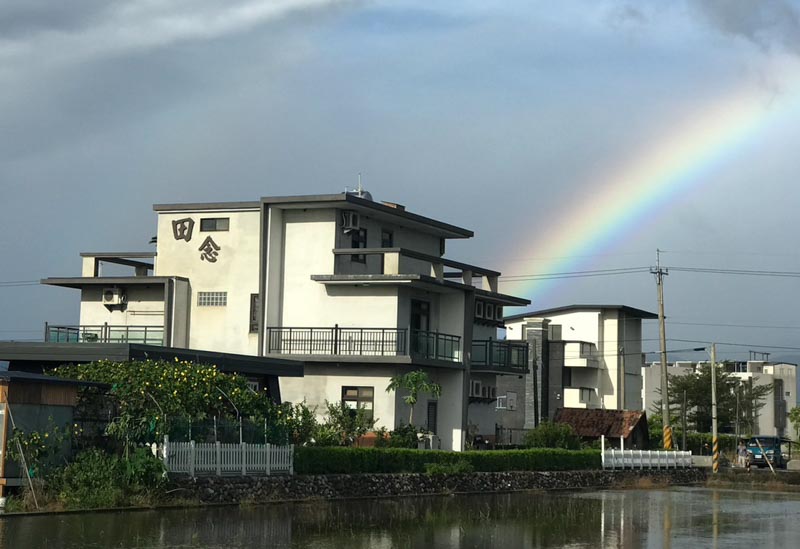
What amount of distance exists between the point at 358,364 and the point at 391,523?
2015 centimetres

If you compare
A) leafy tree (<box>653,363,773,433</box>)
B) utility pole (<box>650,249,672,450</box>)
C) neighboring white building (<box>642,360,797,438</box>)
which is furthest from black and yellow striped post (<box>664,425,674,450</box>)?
neighboring white building (<box>642,360,797,438</box>)

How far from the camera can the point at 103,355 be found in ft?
104

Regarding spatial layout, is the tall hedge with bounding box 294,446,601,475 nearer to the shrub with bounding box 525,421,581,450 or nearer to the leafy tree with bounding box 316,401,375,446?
the shrub with bounding box 525,421,581,450

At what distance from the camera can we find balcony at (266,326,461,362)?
44781 millimetres

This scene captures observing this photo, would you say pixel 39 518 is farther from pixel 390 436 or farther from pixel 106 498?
pixel 390 436

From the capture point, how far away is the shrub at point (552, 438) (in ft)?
161

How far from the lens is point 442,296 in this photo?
4875 cm

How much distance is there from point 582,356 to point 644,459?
2876 cm

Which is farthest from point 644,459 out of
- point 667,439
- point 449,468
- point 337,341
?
point 449,468

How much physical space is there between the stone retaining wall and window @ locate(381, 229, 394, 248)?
41.7 feet

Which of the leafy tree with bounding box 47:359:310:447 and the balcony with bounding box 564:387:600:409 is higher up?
the balcony with bounding box 564:387:600:409

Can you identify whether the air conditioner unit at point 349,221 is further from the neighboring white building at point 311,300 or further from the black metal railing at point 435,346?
the black metal railing at point 435,346

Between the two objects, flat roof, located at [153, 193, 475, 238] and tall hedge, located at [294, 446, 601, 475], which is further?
flat roof, located at [153, 193, 475, 238]

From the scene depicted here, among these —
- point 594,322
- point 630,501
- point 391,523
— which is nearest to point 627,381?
point 594,322
